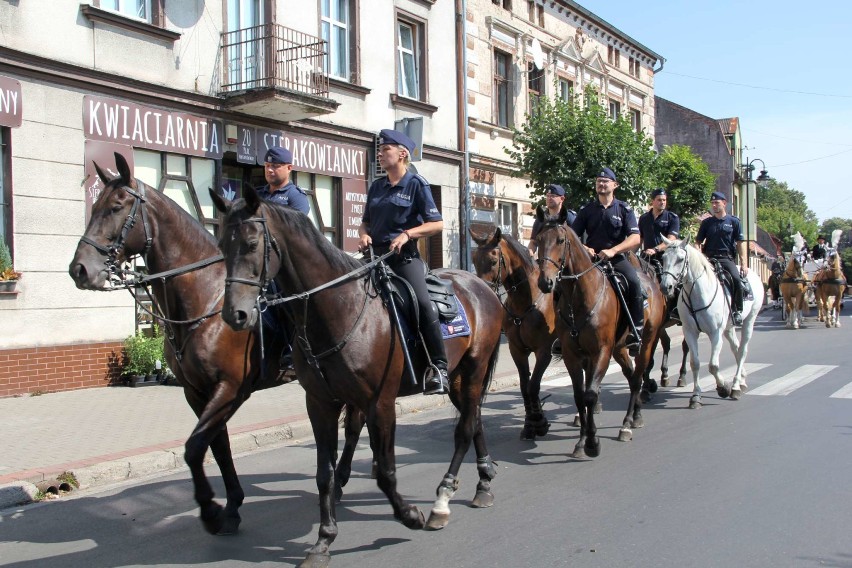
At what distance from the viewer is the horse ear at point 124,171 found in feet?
17.5

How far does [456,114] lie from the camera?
20172 mm

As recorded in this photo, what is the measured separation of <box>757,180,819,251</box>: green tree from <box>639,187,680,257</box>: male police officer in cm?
7121

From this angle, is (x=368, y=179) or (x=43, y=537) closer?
(x=43, y=537)

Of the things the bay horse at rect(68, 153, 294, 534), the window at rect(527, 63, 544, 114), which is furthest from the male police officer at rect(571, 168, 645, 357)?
the window at rect(527, 63, 544, 114)

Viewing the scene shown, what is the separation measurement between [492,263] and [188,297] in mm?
3791

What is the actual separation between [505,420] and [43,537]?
5483 millimetres

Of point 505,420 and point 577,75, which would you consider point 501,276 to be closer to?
point 505,420

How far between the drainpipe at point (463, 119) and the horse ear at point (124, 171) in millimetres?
14796

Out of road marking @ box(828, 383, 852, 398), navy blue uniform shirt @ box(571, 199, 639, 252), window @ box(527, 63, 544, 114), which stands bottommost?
road marking @ box(828, 383, 852, 398)

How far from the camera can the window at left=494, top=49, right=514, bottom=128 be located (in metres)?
22.3

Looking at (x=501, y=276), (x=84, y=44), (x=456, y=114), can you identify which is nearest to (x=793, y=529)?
(x=501, y=276)

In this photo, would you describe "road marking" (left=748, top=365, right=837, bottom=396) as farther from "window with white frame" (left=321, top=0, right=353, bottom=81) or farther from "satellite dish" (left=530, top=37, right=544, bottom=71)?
"satellite dish" (left=530, top=37, right=544, bottom=71)

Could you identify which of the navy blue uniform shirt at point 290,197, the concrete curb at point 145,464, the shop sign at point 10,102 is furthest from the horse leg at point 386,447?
the shop sign at point 10,102

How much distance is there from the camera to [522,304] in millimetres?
8664
